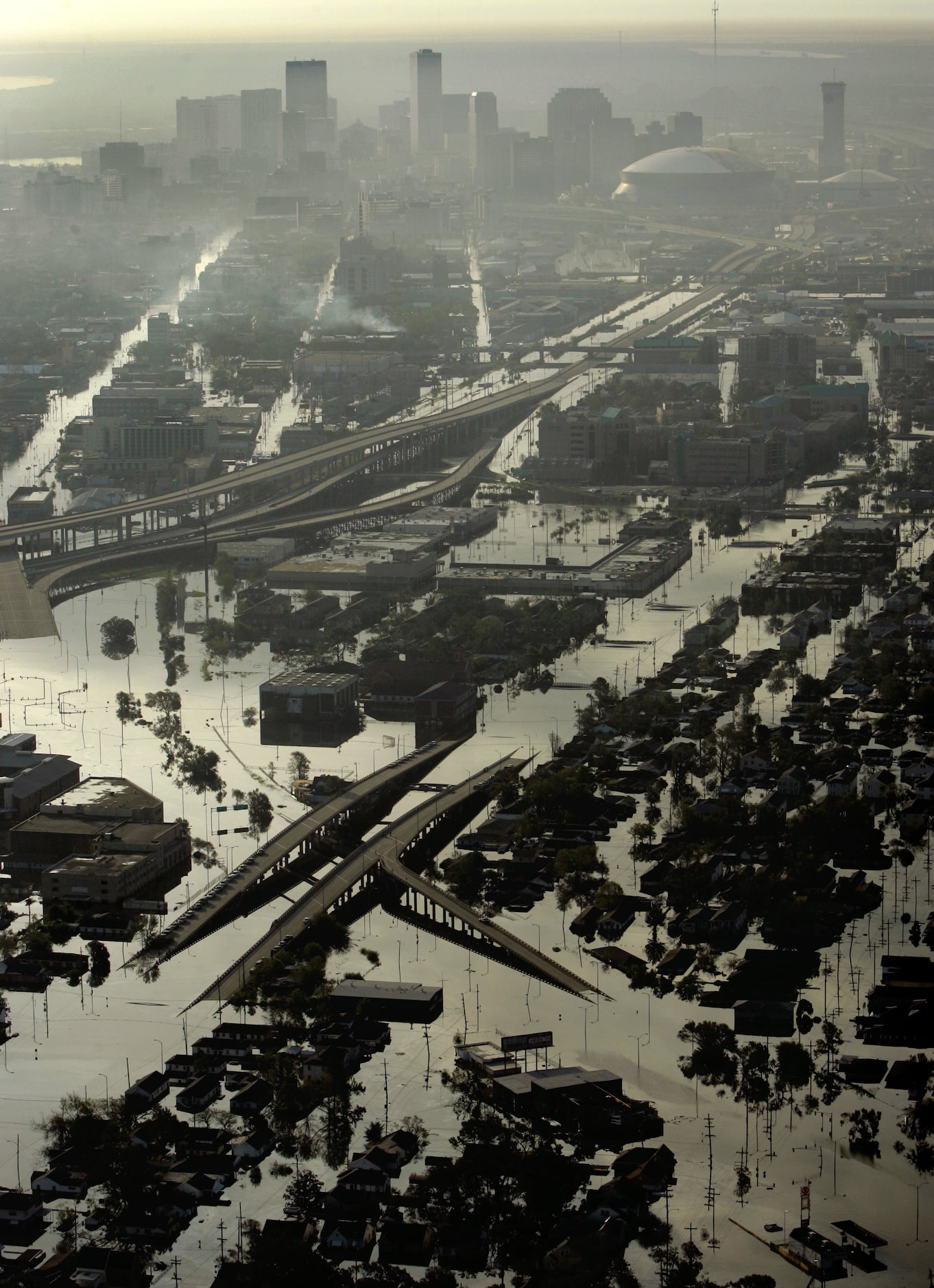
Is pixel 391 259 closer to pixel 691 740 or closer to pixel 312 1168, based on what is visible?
pixel 691 740

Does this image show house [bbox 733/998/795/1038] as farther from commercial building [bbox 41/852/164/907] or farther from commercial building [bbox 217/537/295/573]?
commercial building [bbox 217/537/295/573]

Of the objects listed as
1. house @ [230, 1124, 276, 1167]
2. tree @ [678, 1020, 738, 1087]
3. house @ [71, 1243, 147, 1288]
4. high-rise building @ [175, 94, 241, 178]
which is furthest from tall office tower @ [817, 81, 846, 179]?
house @ [71, 1243, 147, 1288]

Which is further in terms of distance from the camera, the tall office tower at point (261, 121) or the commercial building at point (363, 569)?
the tall office tower at point (261, 121)

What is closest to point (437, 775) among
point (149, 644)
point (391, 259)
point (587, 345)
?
point (149, 644)

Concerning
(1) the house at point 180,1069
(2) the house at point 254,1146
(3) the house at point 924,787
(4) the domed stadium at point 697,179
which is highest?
(4) the domed stadium at point 697,179

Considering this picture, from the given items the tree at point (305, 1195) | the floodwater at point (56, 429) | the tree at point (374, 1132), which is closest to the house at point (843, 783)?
the tree at point (374, 1132)

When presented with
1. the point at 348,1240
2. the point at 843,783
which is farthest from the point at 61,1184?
the point at 843,783

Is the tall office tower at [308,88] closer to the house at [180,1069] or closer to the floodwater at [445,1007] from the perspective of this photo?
the floodwater at [445,1007]

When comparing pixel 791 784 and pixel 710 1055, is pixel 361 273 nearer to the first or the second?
pixel 791 784
